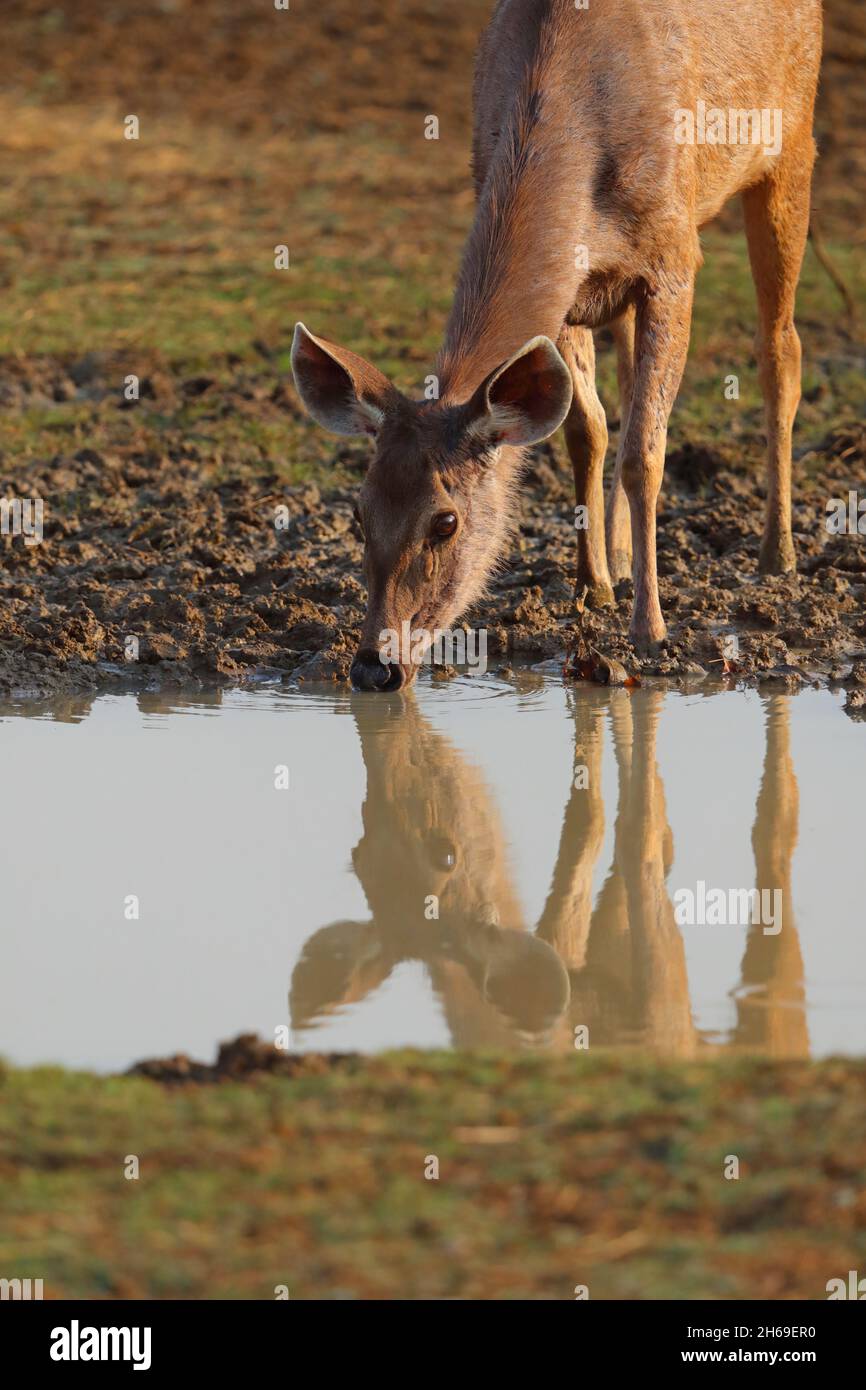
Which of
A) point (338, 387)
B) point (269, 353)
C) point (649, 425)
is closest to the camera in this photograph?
point (338, 387)

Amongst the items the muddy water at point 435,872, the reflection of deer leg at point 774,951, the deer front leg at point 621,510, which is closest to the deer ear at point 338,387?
the muddy water at point 435,872

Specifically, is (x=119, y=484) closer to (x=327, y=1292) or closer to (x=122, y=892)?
(x=122, y=892)

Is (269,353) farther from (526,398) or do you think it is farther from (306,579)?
(526,398)

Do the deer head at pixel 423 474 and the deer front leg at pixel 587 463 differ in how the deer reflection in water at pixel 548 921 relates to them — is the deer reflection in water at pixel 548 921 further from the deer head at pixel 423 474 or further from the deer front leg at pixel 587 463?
the deer front leg at pixel 587 463

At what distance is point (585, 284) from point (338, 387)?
4.16 ft

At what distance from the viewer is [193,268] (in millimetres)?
14617

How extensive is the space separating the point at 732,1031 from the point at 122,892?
1873 mm

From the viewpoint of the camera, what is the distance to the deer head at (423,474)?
7098mm

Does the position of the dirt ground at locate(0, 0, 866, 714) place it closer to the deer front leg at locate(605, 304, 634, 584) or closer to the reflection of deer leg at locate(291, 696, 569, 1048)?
the deer front leg at locate(605, 304, 634, 584)

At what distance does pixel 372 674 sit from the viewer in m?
7.02

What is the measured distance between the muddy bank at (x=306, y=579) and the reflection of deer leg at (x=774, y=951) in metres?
1.21

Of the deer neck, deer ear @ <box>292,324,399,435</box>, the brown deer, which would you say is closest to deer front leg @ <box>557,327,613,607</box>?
the brown deer

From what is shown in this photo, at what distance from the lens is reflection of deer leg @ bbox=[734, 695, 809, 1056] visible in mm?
4695

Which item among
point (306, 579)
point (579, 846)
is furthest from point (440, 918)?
point (306, 579)
